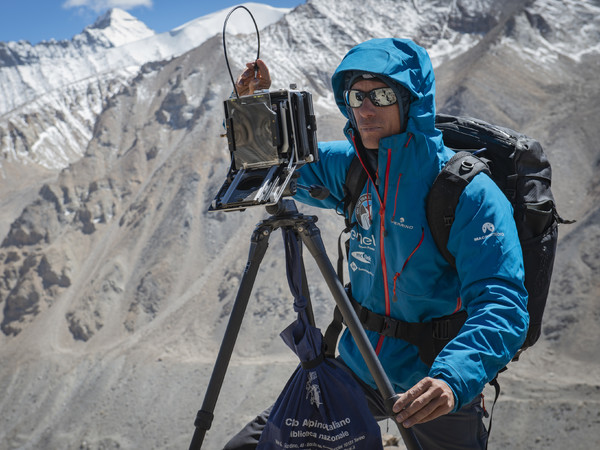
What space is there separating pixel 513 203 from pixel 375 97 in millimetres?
783

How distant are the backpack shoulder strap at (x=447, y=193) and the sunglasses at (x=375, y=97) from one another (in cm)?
39

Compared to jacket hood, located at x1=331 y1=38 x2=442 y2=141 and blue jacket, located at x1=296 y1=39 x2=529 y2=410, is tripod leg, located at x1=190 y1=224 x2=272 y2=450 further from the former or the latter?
jacket hood, located at x1=331 y1=38 x2=442 y2=141

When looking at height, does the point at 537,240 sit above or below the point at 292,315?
above

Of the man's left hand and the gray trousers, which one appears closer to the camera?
the man's left hand

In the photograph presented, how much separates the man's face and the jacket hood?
0.07 meters

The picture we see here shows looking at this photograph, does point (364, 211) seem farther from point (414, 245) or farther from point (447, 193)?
point (447, 193)

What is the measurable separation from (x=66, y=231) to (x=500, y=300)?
80.7 feet

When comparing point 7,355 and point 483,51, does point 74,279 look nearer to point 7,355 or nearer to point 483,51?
point 7,355

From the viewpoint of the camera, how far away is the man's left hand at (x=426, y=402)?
6.70ft

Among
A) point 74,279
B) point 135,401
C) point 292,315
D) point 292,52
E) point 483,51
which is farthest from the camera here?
point 292,52

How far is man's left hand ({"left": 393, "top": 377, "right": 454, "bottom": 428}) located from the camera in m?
2.04

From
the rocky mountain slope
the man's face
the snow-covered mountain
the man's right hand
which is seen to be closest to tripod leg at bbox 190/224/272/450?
the man's face

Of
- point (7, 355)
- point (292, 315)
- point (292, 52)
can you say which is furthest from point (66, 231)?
point (292, 52)

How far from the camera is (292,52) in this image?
32.1m
